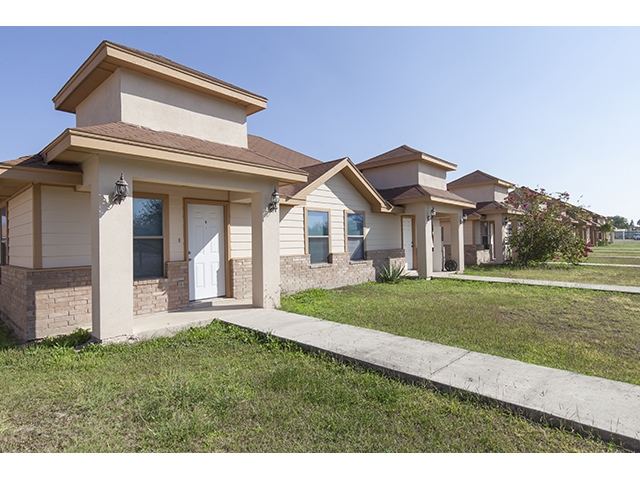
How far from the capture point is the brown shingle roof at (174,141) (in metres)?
5.34

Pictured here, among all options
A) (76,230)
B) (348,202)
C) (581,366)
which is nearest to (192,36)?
(76,230)

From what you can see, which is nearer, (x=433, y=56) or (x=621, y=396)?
(x=621, y=396)

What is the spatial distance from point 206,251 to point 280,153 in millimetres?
6417

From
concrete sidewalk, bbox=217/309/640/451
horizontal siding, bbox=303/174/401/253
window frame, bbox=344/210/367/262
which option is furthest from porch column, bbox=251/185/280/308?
window frame, bbox=344/210/367/262

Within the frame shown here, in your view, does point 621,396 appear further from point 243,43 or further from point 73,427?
point 243,43

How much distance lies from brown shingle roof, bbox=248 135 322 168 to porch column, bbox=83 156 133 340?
7.17 metres

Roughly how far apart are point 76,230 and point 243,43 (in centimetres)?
536

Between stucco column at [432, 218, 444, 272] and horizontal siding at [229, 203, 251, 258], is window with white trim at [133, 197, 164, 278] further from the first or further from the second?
stucco column at [432, 218, 444, 272]

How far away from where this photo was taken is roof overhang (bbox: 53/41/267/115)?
598 cm

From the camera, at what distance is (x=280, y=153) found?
44.4 ft

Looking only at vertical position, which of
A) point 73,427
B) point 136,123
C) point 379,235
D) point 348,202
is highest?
point 136,123

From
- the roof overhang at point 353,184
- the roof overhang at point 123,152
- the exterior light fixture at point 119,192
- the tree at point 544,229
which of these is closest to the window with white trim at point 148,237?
the roof overhang at point 123,152

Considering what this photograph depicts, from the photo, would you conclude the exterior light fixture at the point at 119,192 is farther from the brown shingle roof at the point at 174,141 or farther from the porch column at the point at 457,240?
the porch column at the point at 457,240

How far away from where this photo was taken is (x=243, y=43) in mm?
8016
